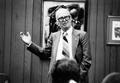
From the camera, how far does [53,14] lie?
409 cm

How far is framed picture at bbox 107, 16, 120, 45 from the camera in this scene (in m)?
4.10

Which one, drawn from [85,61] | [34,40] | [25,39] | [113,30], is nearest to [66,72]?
[85,61]

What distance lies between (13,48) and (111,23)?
1.59 metres

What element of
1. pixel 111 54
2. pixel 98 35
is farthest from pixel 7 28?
pixel 111 54

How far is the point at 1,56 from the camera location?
4082 millimetres

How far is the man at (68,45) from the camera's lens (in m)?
3.35

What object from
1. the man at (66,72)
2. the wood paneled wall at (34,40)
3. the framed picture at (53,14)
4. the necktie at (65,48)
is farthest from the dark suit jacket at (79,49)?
the man at (66,72)

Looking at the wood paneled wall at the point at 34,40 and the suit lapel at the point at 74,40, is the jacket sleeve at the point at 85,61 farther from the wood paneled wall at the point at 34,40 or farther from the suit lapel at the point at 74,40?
the wood paneled wall at the point at 34,40

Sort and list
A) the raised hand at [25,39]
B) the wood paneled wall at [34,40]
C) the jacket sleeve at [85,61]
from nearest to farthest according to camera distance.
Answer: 1. the jacket sleeve at [85,61]
2. the raised hand at [25,39]
3. the wood paneled wall at [34,40]

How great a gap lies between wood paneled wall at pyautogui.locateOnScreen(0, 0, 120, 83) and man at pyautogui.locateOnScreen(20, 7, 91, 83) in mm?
501

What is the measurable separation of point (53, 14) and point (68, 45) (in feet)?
2.58

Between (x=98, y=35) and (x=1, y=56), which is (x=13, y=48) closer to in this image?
(x=1, y=56)

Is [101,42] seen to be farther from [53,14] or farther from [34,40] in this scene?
[34,40]

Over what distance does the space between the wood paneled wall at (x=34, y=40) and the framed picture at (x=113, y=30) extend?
2.6 inches
